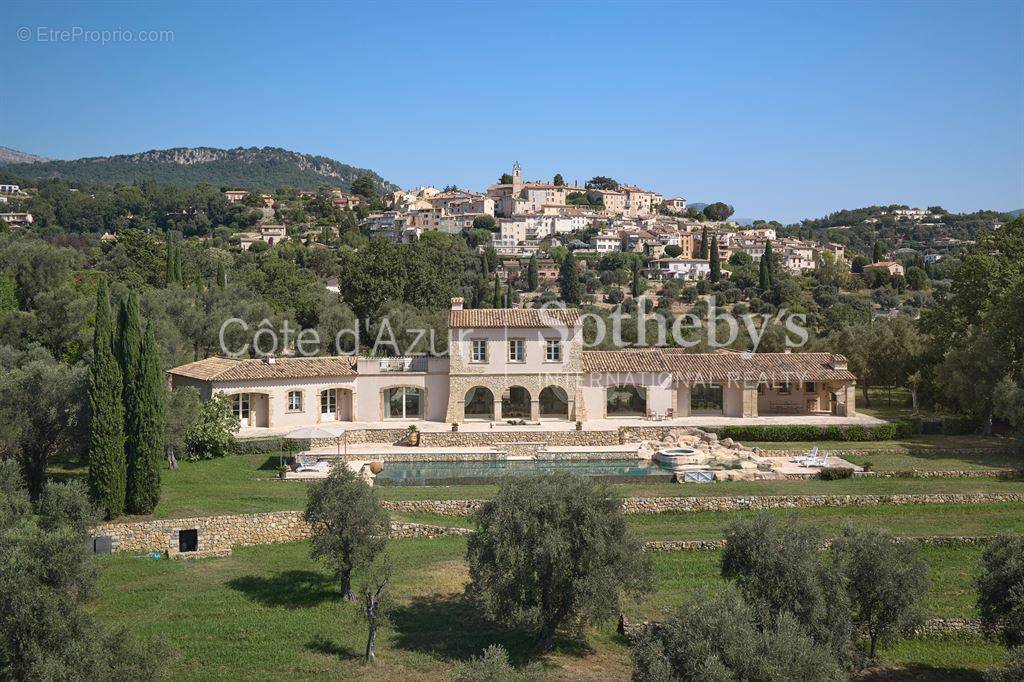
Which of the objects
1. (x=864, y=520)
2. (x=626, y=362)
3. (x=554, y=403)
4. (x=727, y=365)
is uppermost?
(x=626, y=362)

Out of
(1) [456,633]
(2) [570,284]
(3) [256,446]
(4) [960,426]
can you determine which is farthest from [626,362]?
(2) [570,284]

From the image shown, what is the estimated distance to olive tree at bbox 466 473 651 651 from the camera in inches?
631

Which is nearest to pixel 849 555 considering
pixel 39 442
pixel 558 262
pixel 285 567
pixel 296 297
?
pixel 285 567

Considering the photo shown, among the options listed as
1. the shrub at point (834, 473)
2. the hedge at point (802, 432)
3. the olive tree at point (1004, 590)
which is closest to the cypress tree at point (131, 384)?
the olive tree at point (1004, 590)

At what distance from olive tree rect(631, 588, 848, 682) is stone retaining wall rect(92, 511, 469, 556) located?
1106cm

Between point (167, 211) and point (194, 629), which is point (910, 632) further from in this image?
point (167, 211)

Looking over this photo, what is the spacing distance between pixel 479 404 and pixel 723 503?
1652 centimetres

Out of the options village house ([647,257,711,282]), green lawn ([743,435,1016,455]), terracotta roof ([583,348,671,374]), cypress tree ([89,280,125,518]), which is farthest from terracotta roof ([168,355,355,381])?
village house ([647,257,711,282])

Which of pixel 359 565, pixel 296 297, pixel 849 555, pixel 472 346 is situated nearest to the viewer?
pixel 849 555

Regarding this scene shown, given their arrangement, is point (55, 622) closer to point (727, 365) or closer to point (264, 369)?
point (264, 369)

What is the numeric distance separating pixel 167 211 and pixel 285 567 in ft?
456

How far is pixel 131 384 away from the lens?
23469 mm

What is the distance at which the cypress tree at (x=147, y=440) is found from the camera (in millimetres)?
22859

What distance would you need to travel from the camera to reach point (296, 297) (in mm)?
58156
